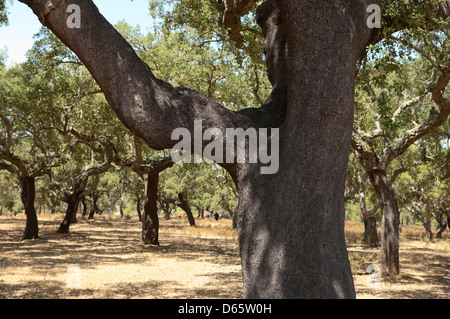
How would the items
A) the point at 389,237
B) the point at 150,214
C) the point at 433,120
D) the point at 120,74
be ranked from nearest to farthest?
the point at 120,74 < the point at 433,120 < the point at 389,237 < the point at 150,214

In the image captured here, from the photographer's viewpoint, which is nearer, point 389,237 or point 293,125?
point 293,125

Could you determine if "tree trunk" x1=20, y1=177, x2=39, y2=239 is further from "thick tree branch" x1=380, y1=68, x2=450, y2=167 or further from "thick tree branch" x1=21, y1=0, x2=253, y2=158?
"thick tree branch" x1=21, y1=0, x2=253, y2=158

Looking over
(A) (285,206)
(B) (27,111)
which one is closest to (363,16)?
(A) (285,206)

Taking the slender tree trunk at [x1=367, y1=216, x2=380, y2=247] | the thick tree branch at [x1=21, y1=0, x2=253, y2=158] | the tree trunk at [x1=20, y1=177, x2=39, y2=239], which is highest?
the thick tree branch at [x1=21, y1=0, x2=253, y2=158]

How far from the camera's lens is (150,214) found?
17.2m

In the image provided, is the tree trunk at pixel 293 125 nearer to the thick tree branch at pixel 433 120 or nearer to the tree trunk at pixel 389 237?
the thick tree branch at pixel 433 120

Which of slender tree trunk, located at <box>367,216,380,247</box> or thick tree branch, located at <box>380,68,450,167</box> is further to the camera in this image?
slender tree trunk, located at <box>367,216,380,247</box>

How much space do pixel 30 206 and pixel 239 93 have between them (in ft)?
34.4

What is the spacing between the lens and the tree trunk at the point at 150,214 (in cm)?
1727

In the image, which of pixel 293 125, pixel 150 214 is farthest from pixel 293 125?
pixel 150 214

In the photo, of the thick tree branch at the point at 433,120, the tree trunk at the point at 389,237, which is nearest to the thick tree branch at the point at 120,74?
the thick tree branch at the point at 433,120

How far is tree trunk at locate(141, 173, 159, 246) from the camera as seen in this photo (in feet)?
56.6

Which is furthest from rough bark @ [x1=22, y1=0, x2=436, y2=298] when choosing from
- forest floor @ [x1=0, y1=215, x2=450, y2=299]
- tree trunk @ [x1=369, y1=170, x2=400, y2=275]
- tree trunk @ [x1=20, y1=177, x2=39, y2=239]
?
tree trunk @ [x1=20, y1=177, x2=39, y2=239]

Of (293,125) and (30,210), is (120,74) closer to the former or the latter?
(293,125)
